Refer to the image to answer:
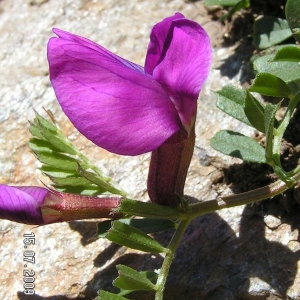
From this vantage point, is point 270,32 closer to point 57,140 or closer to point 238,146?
point 238,146

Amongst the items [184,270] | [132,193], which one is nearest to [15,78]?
[132,193]

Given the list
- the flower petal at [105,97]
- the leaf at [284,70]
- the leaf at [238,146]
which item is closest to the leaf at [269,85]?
the leaf at [284,70]

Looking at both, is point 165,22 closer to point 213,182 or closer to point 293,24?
point 293,24

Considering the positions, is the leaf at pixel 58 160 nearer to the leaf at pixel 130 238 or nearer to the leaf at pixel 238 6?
the leaf at pixel 130 238

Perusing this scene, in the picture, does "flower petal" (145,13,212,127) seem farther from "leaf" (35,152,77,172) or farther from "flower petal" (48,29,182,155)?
"leaf" (35,152,77,172)
